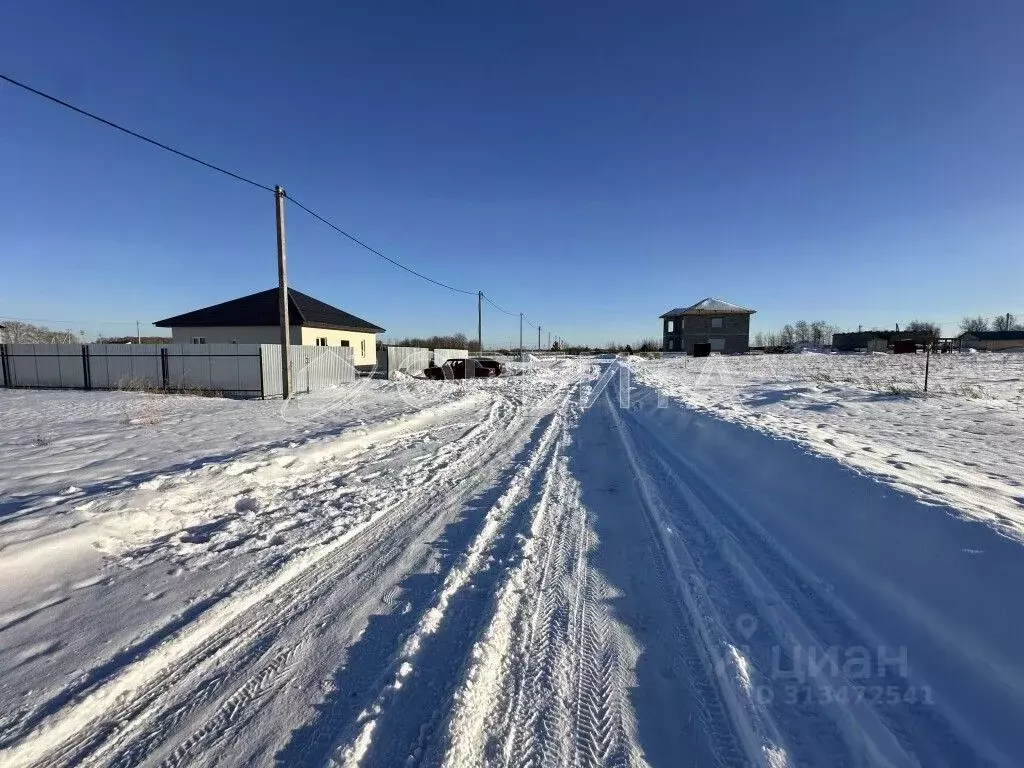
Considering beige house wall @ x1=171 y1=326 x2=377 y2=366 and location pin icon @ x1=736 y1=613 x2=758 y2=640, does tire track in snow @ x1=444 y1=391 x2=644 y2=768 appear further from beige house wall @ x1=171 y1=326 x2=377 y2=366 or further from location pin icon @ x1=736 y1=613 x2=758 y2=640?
beige house wall @ x1=171 y1=326 x2=377 y2=366

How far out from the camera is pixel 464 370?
1061 inches

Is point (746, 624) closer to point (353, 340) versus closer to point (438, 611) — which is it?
point (438, 611)

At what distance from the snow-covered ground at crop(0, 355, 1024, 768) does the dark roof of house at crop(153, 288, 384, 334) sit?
1943 centimetres

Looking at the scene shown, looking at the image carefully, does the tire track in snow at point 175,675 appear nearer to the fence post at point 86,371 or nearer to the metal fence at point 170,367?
the metal fence at point 170,367

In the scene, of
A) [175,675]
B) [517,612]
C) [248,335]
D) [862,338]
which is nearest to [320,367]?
[248,335]

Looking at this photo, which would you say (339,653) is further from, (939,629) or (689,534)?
(939,629)

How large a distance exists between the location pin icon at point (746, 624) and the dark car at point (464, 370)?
23339 mm

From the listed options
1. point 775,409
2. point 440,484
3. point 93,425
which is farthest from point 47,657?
point 775,409

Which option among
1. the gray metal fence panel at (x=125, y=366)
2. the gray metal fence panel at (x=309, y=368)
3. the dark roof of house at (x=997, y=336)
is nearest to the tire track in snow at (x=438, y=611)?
the gray metal fence panel at (x=309, y=368)

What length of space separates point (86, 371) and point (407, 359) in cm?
1614

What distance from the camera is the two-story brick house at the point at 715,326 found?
2437 inches

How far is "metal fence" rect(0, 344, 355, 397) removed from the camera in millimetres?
16609

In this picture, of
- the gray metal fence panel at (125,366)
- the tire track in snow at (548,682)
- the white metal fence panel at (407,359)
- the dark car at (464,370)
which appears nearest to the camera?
the tire track in snow at (548,682)

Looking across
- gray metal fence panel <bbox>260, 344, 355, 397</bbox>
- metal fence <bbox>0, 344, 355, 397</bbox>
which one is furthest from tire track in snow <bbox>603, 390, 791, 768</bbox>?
metal fence <bbox>0, 344, 355, 397</bbox>
